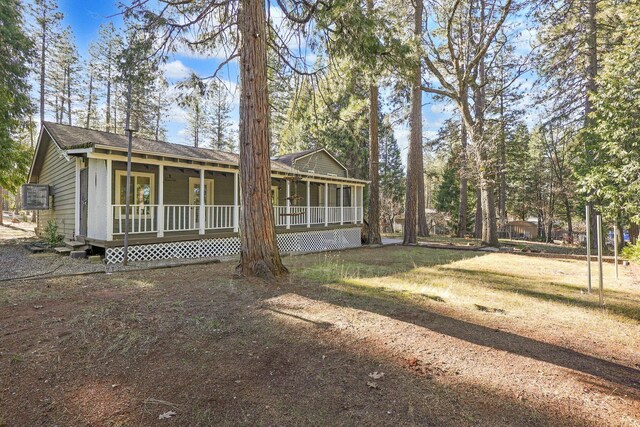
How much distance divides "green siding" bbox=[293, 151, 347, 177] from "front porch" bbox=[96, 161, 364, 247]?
1.62m

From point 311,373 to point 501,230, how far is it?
30662mm

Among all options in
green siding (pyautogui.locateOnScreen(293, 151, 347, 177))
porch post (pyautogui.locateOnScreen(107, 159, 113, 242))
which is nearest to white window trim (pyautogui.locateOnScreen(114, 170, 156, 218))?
porch post (pyautogui.locateOnScreen(107, 159, 113, 242))

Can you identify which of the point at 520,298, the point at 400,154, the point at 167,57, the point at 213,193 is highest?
the point at 400,154

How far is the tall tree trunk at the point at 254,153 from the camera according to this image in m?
5.87

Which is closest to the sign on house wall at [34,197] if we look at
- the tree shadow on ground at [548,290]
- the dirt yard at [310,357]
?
the dirt yard at [310,357]

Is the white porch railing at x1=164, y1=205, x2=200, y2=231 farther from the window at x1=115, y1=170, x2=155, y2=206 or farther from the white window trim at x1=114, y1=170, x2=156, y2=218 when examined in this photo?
the window at x1=115, y1=170, x2=155, y2=206

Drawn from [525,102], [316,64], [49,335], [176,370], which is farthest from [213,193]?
[525,102]

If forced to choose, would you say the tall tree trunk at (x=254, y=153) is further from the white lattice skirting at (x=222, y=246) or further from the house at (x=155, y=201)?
the white lattice skirting at (x=222, y=246)

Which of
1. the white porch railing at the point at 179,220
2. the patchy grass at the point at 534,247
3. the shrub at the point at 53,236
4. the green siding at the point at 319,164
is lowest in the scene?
the patchy grass at the point at 534,247

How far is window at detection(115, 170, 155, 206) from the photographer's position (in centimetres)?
1024

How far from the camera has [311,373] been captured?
2.64 meters

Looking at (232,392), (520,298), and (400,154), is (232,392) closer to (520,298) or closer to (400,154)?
(520,298)

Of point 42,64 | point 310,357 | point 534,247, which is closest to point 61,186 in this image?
point 310,357

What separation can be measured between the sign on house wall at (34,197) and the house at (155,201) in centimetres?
23
